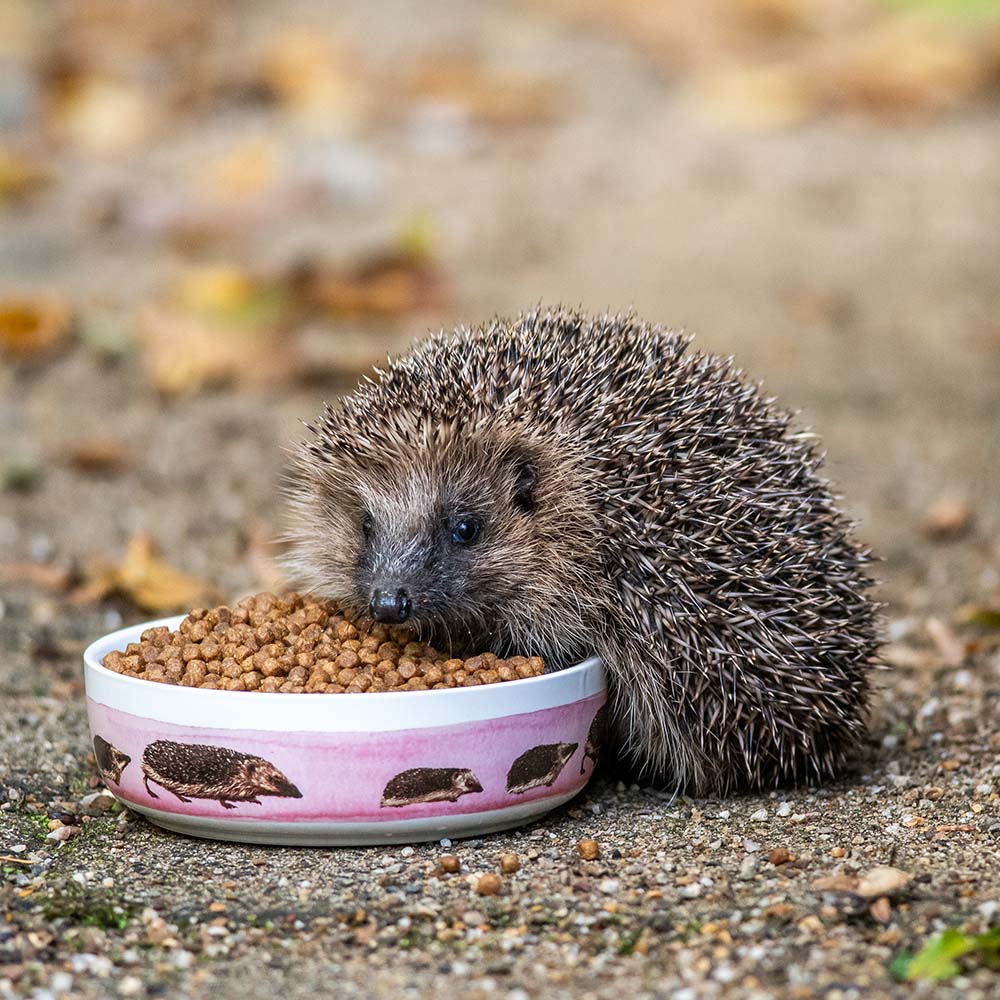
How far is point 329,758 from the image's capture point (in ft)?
10.4

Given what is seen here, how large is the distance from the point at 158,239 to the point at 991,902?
6842 millimetres

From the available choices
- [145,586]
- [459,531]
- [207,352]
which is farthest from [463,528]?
[207,352]

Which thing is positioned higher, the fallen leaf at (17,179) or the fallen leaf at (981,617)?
the fallen leaf at (17,179)

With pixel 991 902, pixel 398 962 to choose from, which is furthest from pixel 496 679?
pixel 991 902

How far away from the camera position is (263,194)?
898cm

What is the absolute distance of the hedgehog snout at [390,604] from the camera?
3.41 meters

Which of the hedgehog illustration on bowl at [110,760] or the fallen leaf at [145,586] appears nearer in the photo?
the hedgehog illustration on bowl at [110,760]

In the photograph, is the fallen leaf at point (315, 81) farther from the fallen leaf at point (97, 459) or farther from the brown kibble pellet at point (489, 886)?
the brown kibble pellet at point (489, 886)

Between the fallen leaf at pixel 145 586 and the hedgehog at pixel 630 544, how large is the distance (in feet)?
4.61

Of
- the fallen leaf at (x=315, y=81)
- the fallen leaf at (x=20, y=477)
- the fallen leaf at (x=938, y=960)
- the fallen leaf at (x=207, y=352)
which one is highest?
the fallen leaf at (x=315, y=81)

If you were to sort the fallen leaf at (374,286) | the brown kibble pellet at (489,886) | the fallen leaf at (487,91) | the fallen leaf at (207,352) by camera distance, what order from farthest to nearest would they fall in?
the fallen leaf at (487,91), the fallen leaf at (374,286), the fallen leaf at (207,352), the brown kibble pellet at (489,886)

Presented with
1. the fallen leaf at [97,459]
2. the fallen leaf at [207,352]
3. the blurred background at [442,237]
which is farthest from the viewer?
the fallen leaf at [207,352]

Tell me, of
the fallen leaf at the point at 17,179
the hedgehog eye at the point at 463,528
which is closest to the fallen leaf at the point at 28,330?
the fallen leaf at the point at 17,179

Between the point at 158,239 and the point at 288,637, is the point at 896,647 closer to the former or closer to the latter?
the point at 288,637
